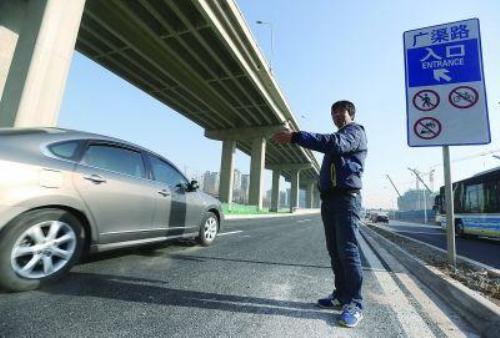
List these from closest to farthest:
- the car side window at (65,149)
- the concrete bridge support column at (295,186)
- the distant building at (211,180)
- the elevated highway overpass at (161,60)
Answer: the car side window at (65,149) → the elevated highway overpass at (161,60) → the concrete bridge support column at (295,186) → the distant building at (211,180)

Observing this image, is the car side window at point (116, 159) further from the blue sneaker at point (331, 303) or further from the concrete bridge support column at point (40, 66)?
the concrete bridge support column at point (40, 66)

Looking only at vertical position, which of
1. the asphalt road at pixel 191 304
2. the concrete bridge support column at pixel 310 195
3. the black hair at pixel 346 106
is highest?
the concrete bridge support column at pixel 310 195

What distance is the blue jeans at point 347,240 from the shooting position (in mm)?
2984

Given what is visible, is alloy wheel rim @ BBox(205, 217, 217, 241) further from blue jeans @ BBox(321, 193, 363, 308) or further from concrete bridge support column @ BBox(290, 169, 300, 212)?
concrete bridge support column @ BBox(290, 169, 300, 212)

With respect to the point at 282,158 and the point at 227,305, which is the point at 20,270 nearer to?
the point at 227,305

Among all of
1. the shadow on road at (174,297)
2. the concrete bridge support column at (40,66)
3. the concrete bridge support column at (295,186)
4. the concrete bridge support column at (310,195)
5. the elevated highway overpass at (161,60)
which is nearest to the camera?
the shadow on road at (174,297)

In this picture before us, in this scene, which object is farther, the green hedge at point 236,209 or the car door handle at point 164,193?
the green hedge at point 236,209

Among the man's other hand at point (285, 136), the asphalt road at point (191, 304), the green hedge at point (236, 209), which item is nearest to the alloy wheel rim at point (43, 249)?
the asphalt road at point (191, 304)

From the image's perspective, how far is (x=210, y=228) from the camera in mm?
6328

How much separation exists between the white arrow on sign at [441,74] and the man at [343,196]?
3244mm

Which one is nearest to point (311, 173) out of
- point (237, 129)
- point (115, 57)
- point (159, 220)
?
point (237, 129)

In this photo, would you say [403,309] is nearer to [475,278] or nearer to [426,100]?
[475,278]

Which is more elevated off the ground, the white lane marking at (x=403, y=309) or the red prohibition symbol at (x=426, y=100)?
the red prohibition symbol at (x=426, y=100)

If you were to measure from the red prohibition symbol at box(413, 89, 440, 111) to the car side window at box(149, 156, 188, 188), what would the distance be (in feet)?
13.3
